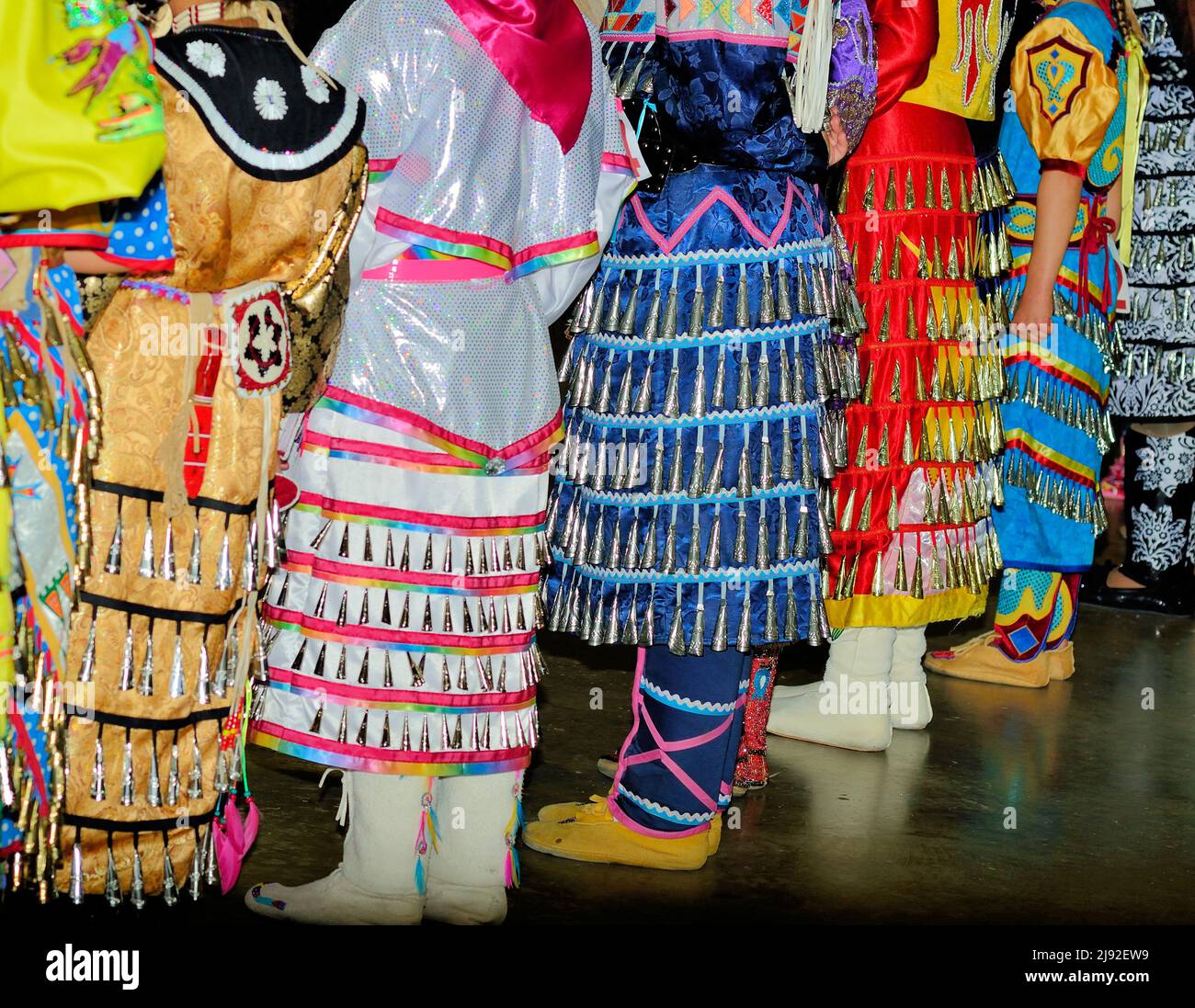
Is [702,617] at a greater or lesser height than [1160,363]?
lesser

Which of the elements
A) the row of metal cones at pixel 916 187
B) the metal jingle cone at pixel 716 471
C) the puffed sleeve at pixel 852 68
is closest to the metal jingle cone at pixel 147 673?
the metal jingle cone at pixel 716 471

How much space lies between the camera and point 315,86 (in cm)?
186

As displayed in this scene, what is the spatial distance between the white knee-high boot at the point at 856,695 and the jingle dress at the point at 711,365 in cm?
85

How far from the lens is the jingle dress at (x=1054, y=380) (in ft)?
11.5

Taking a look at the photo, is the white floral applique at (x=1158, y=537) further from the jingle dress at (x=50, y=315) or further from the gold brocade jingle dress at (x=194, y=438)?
the jingle dress at (x=50, y=315)

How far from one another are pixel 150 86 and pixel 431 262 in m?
0.53

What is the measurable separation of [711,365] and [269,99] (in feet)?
3.03

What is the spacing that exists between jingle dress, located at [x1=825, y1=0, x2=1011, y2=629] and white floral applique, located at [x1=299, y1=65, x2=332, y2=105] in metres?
1.56

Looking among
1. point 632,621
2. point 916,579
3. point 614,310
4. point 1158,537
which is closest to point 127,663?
point 632,621

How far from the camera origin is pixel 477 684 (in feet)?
7.29

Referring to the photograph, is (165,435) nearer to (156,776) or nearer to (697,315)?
(156,776)

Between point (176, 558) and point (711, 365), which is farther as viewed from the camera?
point (711, 365)

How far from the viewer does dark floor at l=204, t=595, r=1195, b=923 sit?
2598 millimetres

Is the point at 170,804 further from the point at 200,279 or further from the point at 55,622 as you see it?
the point at 200,279
